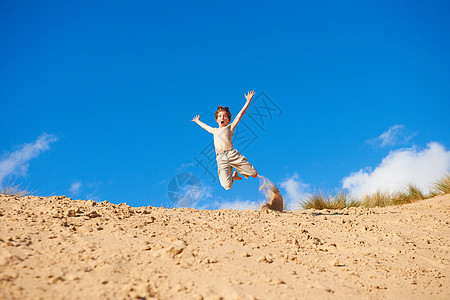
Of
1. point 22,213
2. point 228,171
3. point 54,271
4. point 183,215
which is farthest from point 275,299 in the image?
point 228,171

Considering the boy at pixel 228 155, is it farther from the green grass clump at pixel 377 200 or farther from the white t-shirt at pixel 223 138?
the green grass clump at pixel 377 200

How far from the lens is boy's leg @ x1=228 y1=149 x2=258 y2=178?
6.12 m

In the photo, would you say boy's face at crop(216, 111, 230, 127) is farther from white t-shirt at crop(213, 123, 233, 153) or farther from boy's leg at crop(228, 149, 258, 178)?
boy's leg at crop(228, 149, 258, 178)

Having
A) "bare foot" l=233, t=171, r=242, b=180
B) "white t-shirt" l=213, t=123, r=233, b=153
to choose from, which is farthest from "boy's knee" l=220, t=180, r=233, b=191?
"white t-shirt" l=213, t=123, r=233, b=153

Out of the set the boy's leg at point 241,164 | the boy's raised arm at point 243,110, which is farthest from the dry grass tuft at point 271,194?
the boy's raised arm at point 243,110

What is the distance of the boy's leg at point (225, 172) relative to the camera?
6116mm

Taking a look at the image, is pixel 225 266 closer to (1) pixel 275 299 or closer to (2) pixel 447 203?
(1) pixel 275 299

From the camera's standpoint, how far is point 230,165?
6207 millimetres

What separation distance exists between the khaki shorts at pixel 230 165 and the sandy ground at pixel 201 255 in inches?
29.4

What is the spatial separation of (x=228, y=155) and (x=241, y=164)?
28 cm

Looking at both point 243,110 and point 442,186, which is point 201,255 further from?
point 442,186

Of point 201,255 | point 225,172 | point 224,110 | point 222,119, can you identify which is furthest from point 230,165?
point 201,255

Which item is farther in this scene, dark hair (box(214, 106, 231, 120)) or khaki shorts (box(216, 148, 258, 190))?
dark hair (box(214, 106, 231, 120))

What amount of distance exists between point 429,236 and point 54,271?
519 centimetres
